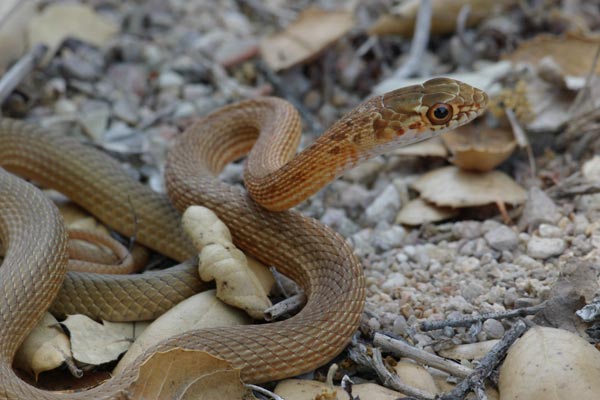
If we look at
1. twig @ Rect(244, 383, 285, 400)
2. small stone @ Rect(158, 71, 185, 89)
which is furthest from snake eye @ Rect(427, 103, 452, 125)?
small stone @ Rect(158, 71, 185, 89)

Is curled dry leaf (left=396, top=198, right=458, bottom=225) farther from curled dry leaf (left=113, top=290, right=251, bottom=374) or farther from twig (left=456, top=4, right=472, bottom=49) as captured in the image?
twig (left=456, top=4, right=472, bottom=49)

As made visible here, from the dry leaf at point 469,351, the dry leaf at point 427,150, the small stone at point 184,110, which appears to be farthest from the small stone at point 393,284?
the small stone at point 184,110

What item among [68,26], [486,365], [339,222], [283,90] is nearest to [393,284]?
[339,222]

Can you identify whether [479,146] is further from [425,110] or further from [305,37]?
[305,37]

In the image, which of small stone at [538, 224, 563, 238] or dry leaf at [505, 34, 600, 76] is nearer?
small stone at [538, 224, 563, 238]

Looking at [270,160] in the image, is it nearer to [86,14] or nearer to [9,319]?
[9,319]

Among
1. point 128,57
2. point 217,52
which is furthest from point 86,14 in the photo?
point 217,52

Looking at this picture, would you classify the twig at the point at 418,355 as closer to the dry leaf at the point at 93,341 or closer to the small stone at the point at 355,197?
the dry leaf at the point at 93,341
